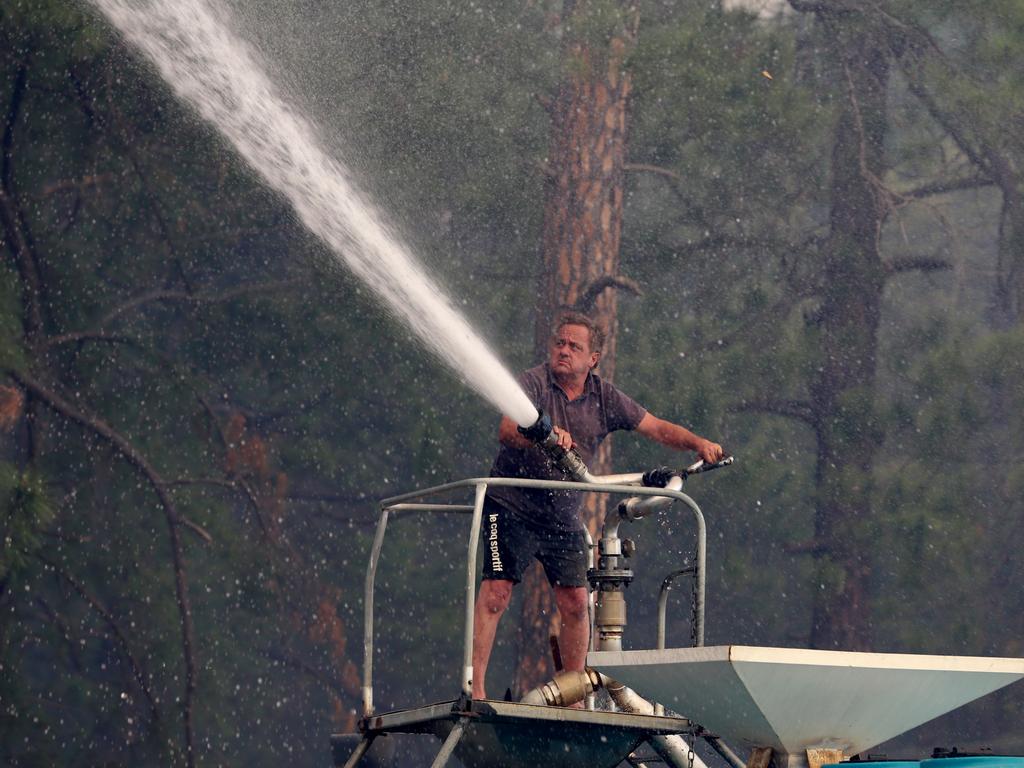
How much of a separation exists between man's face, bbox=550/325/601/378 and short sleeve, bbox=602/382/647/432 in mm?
190

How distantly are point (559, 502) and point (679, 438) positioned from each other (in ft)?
1.98

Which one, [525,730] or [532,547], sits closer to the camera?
[525,730]

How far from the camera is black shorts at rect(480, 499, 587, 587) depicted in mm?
6922

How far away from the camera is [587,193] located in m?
16.8

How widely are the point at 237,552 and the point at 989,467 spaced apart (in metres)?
10.5

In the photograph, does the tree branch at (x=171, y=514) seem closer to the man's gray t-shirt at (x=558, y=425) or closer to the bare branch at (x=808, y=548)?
the bare branch at (x=808, y=548)

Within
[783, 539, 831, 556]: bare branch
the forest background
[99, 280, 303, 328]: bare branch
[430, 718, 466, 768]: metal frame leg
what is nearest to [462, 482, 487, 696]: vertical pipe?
[430, 718, 466, 768]: metal frame leg

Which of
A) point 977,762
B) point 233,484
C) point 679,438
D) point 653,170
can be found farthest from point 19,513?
point 977,762

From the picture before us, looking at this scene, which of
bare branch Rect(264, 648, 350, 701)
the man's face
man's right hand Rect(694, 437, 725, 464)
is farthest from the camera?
bare branch Rect(264, 648, 350, 701)

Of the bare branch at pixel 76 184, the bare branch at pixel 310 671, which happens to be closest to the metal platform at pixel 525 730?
the bare branch at pixel 76 184

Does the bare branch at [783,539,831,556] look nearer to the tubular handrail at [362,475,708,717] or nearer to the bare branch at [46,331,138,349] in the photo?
the bare branch at [46,331,138,349]

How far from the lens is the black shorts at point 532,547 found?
6922 millimetres

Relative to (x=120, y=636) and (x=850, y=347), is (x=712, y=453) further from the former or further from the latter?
(x=850, y=347)

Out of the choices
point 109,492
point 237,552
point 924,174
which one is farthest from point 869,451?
point 109,492
